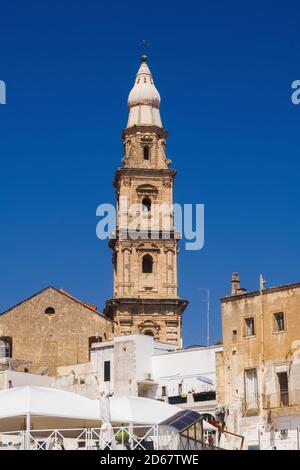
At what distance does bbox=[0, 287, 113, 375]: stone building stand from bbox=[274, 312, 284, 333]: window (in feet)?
83.5

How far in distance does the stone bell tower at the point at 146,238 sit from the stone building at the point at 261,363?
26529mm

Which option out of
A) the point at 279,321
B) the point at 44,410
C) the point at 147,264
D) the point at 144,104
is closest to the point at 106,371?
the point at 279,321

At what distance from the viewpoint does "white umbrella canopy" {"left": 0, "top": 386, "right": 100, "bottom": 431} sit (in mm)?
35781

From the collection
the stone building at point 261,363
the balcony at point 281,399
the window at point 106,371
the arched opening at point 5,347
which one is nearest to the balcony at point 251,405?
the stone building at point 261,363

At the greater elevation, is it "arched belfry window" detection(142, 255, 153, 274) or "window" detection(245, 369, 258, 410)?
"arched belfry window" detection(142, 255, 153, 274)

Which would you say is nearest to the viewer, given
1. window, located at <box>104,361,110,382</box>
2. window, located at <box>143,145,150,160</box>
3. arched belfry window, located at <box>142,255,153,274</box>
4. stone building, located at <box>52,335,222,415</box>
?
stone building, located at <box>52,335,222,415</box>

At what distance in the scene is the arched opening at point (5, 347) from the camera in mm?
73250

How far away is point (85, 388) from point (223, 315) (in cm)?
1471

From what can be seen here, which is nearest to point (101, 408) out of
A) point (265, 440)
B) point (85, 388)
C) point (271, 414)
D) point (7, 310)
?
point (265, 440)

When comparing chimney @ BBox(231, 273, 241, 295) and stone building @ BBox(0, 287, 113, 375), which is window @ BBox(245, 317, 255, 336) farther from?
stone building @ BBox(0, 287, 113, 375)

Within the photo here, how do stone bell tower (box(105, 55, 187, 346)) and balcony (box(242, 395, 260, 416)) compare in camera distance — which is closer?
balcony (box(242, 395, 260, 416))

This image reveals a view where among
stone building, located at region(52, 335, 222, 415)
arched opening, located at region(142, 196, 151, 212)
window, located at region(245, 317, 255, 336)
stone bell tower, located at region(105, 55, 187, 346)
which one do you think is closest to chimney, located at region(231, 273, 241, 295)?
stone building, located at region(52, 335, 222, 415)

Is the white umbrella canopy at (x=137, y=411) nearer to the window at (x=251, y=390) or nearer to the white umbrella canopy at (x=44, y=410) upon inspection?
the white umbrella canopy at (x=44, y=410)

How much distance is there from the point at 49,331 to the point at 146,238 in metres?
13.1
